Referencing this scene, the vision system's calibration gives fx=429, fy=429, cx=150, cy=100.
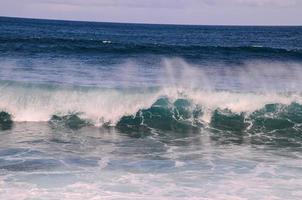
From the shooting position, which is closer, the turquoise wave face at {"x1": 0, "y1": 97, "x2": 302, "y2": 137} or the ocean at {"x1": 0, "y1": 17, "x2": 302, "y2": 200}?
the ocean at {"x1": 0, "y1": 17, "x2": 302, "y2": 200}

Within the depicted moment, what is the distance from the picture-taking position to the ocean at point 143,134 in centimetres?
812

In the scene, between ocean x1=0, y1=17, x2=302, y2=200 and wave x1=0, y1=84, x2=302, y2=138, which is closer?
ocean x1=0, y1=17, x2=302, y2=200

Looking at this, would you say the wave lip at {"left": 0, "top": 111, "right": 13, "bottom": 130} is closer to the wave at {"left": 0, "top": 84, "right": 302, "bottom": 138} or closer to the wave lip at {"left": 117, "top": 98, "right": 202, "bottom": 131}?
the wave at {"left": 0, "top": 84, "right": 302, "bottom": 138}

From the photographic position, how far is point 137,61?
3145 centimetres

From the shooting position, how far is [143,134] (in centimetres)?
1309

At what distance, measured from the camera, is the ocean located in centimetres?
812

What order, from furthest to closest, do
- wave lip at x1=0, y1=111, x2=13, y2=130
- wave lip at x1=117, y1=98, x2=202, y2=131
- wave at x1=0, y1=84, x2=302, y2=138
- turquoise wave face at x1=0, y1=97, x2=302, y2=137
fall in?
wave at x1=0, y1=84, x2=302, y2=138, wave lip at x1=117, y1=98, x2=202, y2=131, turquoise wave face at x1=0, y1=97, x2=302, y2=137, wave lip at x1=0, y1=111, x2=13, y2=130

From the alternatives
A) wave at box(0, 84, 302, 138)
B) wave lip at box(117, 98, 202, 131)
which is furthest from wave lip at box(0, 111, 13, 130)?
wave lip at box(117, 98, 202, 131)

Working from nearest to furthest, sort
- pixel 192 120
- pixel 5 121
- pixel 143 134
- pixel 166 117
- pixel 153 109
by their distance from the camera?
pixel 143 134 < pixel 5 121 < pixel 192 120 < pixel 166 117 < pixel 153 109

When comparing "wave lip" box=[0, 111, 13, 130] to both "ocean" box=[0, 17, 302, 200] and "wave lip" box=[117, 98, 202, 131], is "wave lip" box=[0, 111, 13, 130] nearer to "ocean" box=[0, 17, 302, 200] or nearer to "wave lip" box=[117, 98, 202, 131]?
"ocean" box=[0, 17, 302, 200]

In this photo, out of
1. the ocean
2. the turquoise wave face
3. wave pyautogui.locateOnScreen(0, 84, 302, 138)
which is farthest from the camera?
wave pyautogui.locateOnScreen(0, 84, 302, 138)

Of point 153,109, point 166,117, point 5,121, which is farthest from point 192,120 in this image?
point 5,121

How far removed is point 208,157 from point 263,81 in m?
14.1

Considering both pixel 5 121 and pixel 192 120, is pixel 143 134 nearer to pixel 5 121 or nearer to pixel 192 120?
pixel 192 120
